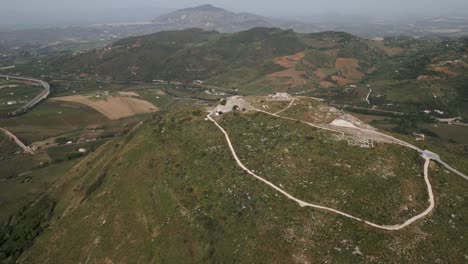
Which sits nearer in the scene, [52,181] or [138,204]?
[138,204]

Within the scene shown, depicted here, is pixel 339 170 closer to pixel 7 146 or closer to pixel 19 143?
pixel 19 143

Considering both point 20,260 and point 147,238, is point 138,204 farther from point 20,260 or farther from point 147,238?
point 20,260

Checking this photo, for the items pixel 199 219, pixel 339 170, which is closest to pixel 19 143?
pixel 199 219

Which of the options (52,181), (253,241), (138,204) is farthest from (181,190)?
(52,181)

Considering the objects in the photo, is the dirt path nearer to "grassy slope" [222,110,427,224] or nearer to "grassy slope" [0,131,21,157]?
"grassy slope" [0,131,21,157]

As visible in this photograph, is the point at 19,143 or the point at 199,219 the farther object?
the point at 19,143

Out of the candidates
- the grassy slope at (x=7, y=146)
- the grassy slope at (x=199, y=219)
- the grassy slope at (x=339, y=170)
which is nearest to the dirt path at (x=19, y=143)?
the grassy slope at (x=7, y=146)

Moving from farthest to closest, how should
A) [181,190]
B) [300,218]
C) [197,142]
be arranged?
[197,142] → [181,190] → [300,218]

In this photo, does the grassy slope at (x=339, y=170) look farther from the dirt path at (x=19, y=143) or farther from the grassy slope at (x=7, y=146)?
the grassy slope at (x=7, y=146)

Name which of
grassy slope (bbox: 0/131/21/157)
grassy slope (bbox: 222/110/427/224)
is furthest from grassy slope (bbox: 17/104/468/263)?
grassy slope (bbox: 0/131/21/157)
